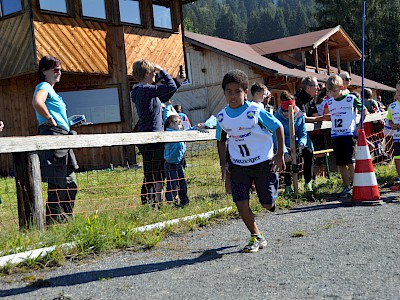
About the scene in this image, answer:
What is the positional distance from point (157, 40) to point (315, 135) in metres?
9.17

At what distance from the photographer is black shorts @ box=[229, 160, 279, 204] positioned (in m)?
4.79

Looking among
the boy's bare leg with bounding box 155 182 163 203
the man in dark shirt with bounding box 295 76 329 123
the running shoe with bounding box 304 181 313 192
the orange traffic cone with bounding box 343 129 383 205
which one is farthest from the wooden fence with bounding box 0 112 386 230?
the man in dark shirt with bounding box 295 76 329 123

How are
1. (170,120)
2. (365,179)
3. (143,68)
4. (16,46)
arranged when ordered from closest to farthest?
1. (143,68)
2. (365,179)
3. (170,120)
4. (16,46)

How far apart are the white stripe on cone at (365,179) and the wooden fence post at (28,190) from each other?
3975 mm

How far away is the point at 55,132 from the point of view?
5.59 m

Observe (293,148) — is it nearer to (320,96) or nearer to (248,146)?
(320,96)

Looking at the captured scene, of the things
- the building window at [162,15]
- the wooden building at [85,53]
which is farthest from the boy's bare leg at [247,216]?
the building window at [162,15]

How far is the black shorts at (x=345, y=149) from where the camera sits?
7.47 m

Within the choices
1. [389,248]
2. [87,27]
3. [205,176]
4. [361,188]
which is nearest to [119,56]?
[87,27]

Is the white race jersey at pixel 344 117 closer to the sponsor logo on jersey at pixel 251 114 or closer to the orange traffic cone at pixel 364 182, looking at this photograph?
the orange traffic cone at pixel 364 182

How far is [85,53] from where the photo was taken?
15.3 meters

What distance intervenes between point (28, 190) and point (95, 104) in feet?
37.7

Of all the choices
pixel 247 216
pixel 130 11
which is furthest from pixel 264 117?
pixel 130 11

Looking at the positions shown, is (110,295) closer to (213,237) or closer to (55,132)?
(213,237)
